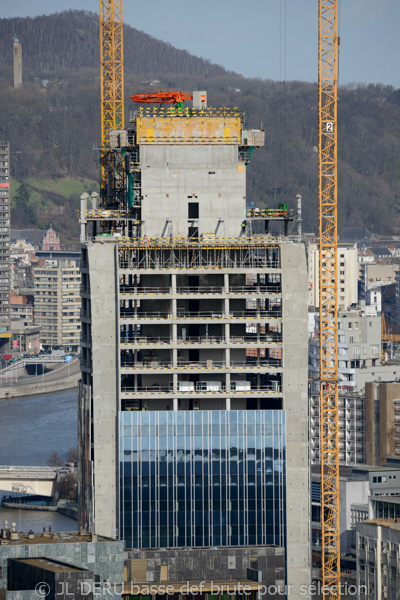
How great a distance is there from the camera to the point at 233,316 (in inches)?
3797

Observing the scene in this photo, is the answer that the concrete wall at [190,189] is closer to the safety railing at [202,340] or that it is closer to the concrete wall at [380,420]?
→ the safety railing at [202,340]

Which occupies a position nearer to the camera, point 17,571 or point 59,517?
point 17,571

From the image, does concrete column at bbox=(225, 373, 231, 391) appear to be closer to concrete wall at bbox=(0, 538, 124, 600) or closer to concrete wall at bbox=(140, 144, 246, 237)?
concrete wall at bbox=(140, 144, 246, 237)

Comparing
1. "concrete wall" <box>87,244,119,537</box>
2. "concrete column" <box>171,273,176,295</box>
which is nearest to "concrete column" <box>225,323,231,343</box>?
"concrete column" <box>171,273,176,295</box>

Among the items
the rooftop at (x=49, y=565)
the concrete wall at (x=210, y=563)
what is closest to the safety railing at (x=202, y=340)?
the concrete wall at (x=210, y=563)

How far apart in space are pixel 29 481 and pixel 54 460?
13583mm

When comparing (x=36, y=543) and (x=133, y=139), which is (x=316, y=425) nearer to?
(x=133, y=139)

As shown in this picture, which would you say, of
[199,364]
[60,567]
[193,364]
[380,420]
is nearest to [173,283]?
[193,364]

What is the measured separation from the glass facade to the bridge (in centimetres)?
8245

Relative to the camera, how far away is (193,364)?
96062 millimetres

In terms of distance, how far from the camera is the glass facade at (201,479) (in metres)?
93.4

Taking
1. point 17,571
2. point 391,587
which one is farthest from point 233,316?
point 17,571

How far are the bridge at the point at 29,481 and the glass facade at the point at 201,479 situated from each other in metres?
82.5

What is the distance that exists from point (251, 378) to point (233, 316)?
135 inches
